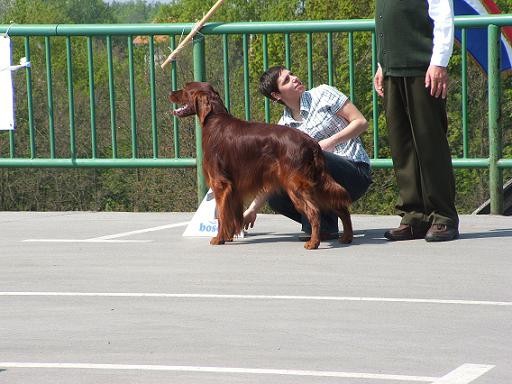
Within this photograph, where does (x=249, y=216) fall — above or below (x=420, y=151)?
below

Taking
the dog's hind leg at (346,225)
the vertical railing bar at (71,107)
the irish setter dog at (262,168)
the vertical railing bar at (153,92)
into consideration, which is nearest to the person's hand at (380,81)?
the irish setter dog at (262,168)

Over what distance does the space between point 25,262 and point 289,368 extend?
3402mm

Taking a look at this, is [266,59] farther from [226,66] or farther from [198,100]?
[198,100]

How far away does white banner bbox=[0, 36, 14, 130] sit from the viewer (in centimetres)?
1133

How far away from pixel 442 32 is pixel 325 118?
1.03 meters

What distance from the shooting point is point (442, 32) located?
8383 millimetres

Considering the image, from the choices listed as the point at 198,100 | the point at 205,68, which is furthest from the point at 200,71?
the point at 198,100

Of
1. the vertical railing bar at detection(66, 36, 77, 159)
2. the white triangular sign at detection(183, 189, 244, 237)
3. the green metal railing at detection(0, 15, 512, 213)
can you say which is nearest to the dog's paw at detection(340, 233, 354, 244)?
the white triangular sign at detection(183, 189, 244, 237)

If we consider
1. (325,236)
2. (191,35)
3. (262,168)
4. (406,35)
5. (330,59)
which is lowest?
(325,236)

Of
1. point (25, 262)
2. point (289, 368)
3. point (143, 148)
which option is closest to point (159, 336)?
point (289, 368)

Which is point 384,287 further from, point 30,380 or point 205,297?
point 30,380

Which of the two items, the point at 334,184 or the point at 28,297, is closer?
the point at 28,297

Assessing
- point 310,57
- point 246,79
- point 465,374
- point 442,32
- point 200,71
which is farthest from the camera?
point 246,79

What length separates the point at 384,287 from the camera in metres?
7.27
